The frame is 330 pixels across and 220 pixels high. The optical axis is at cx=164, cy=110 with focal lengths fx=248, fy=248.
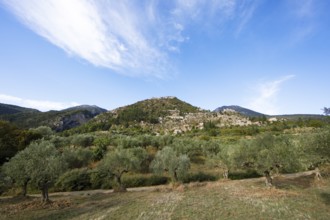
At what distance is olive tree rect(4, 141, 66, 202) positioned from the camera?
30.3m

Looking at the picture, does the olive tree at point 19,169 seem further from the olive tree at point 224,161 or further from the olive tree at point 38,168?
the olive tree at point 224,161

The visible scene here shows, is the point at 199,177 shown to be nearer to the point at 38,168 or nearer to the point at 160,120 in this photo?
the point at 38,168

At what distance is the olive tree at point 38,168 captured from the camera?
1194 inches

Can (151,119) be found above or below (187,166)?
above

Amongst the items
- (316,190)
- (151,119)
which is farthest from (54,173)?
(151,119)

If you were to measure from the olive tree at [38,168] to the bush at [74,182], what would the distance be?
38.8 ft

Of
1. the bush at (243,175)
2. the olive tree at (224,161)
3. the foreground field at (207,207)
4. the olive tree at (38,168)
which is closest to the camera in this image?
the foreground field at (207,207)

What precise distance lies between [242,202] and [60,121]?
19585 centimetres

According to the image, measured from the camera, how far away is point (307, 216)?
20141 millimetres

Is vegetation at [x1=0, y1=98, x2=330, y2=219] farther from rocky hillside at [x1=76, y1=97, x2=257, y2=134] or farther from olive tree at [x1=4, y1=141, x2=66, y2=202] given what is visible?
rocky hillside at [x1=76, y1=97, x2=257, y2=134]

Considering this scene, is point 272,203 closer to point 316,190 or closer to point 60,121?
point 316,190

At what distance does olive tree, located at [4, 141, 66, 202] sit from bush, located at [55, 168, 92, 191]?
11816 mm

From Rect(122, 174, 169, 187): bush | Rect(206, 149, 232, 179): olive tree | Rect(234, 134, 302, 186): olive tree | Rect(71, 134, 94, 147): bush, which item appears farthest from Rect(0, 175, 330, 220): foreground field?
Rect(71, 134, 94, 147): bush

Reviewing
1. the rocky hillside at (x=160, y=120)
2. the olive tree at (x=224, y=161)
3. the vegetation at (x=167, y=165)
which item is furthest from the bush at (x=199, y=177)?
the rocky hillside at (x=160, y=120)
